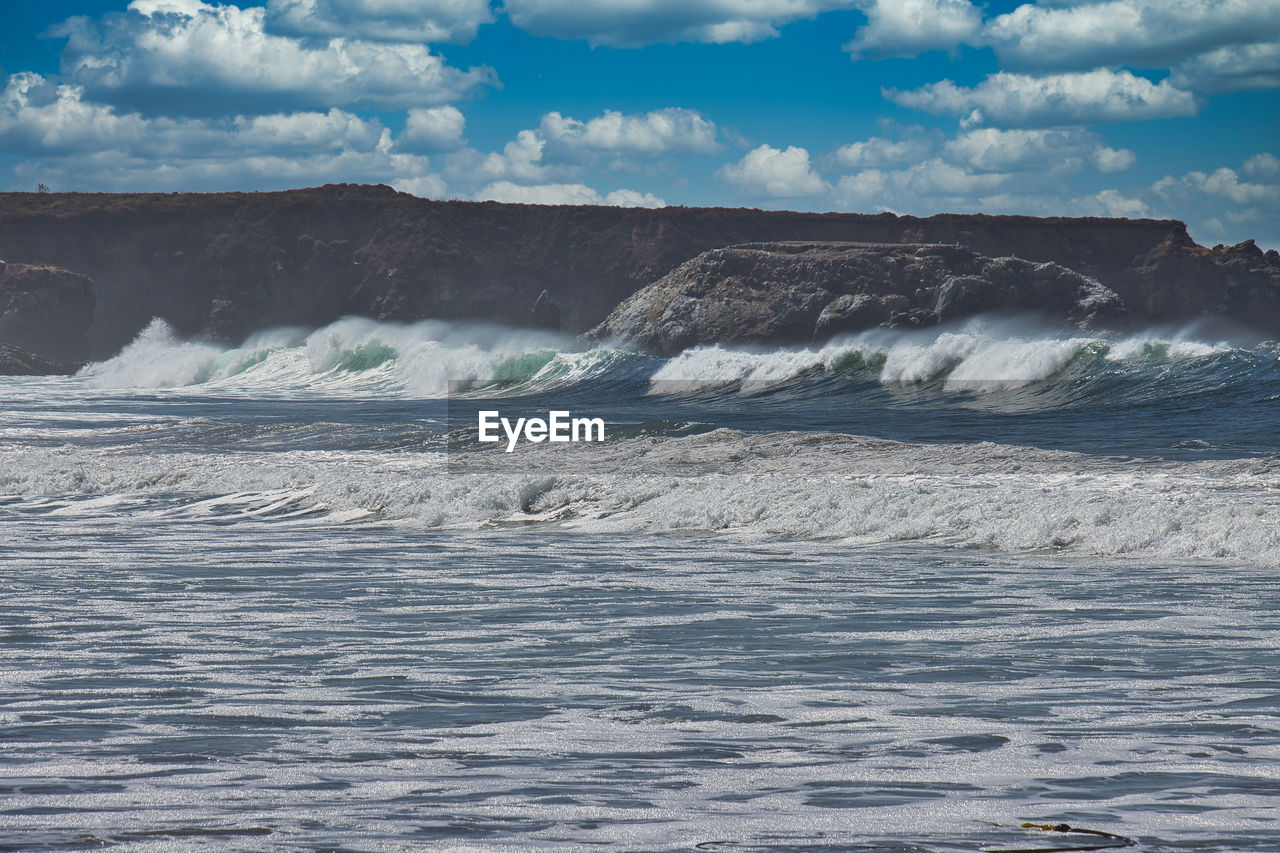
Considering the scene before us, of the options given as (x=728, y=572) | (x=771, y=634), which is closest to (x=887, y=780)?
(x=771, y=634)

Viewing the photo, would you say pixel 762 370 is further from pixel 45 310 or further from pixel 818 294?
pixel 45 310

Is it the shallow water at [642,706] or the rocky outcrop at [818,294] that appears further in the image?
the rocky outcrop at [818,294]

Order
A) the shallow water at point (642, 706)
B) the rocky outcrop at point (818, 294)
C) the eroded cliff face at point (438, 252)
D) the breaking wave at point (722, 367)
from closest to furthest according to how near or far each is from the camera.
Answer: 1. the shallow water at point (642, 706)
2. the breaking wave at point (722, 367)
3. the rocky outcrop at point (818, 294)
4. the eroded cliff face at point (438, 252)

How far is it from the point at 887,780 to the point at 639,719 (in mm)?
1262

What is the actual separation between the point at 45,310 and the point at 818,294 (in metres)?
51.3

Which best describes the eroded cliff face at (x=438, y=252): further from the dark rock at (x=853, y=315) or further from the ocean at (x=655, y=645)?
the ocean at (x=655, y=645)

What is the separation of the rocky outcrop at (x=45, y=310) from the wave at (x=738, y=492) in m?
69.6

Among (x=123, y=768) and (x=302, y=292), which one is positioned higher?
(x=302, y=292)

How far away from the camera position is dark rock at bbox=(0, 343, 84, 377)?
2359 inches

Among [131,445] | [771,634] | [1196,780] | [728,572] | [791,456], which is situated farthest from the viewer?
[131,445]

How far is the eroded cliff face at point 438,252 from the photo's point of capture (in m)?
101

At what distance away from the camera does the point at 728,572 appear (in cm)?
977

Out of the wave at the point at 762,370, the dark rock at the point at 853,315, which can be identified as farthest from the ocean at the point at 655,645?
the dark rock at the point at 853,315

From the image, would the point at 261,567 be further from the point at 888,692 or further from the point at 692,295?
the point at 692,295
